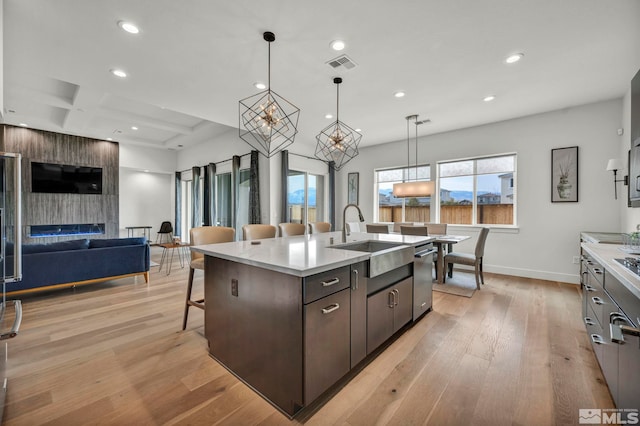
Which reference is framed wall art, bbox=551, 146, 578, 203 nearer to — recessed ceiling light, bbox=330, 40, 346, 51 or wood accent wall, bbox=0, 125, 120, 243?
recessed ceiling light, bbox=330, 40, 346, 51

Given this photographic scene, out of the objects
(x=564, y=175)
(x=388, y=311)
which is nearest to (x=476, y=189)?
(x=564, y=175)

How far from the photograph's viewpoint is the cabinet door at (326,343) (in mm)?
1505

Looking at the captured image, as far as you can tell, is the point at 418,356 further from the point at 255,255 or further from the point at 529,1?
the point at 529,1

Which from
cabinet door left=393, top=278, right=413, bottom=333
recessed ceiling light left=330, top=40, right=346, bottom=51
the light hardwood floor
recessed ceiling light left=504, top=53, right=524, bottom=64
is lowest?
the light hardwood floor

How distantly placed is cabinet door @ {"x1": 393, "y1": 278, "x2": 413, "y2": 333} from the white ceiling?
7.81 ft

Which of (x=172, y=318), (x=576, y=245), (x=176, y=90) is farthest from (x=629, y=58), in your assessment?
(x=172, y=318)

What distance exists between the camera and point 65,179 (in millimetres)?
6656

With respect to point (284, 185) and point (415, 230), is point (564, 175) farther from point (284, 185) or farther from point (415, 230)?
point (284, 185)

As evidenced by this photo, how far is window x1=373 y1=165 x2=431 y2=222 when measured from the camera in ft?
20.2

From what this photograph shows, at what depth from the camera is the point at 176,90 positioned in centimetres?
366

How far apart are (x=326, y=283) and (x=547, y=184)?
4.99 metres

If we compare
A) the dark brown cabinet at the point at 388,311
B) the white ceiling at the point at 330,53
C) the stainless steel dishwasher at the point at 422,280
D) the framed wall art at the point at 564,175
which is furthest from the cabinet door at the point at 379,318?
the framed wall art at the point at 564,175

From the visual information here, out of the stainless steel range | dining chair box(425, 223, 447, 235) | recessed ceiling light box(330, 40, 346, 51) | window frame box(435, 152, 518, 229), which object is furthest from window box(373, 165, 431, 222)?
the stainless steel range

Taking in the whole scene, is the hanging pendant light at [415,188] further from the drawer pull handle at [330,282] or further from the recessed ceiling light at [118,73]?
the recessed ceiling light at [118,73]
